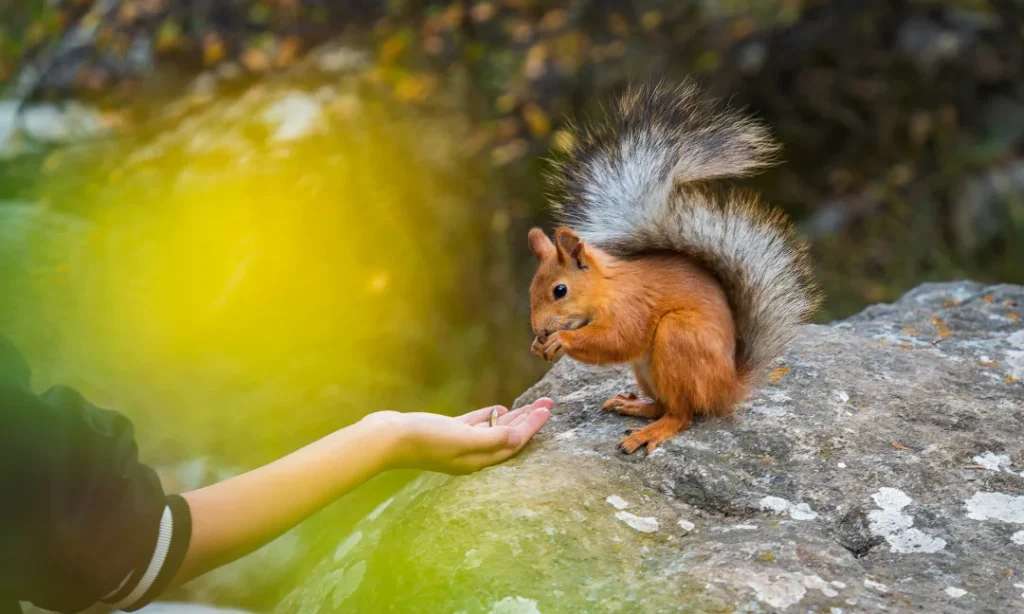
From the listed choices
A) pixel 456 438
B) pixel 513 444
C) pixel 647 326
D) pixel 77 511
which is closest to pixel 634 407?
pixel 647 326

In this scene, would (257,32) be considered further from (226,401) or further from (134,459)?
(134,459)

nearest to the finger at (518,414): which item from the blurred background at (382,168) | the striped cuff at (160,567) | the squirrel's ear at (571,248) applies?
the squirrel's ear at (571,248)

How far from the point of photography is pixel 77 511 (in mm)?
1092

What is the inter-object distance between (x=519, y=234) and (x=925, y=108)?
1.83 metres

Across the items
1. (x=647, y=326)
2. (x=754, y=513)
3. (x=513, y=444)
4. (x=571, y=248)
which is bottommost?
(x=754, y=513)

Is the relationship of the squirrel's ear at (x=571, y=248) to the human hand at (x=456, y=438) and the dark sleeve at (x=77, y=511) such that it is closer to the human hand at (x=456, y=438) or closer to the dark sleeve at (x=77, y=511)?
the human hand at (x=456, y=438)

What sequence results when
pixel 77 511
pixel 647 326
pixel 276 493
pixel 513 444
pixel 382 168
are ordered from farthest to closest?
1. pixel 382 168
2. pixel 647 326
3. pixel 513 444
4. pixel 276 493
5. pixel 77 511

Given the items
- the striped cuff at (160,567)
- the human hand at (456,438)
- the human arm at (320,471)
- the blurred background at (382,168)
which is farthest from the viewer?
Answer: the blurred background at (382,168)

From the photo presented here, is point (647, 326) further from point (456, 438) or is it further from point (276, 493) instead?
point (276, 493)

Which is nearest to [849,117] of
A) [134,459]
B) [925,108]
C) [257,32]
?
[925,108]

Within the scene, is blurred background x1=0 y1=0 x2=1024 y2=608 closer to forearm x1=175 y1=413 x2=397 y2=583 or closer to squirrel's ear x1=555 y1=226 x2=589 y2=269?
squirrel's ear x1=555 y1=226 x2=589 y2=269

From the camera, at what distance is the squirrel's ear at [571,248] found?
180 cm

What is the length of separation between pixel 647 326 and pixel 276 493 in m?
0.70

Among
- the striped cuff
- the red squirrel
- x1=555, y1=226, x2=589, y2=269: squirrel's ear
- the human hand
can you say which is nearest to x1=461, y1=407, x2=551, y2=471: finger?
the human hand
